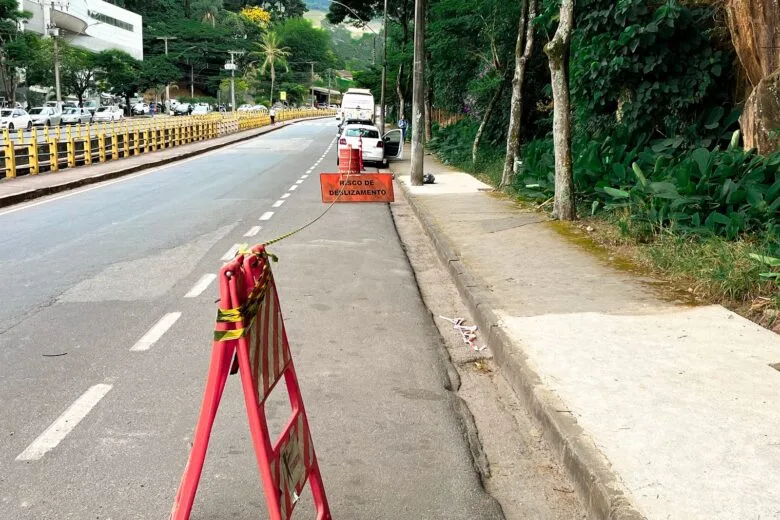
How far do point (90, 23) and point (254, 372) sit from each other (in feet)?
312

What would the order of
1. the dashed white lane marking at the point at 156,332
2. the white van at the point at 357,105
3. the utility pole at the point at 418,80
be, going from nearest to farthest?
the dashed white lane marking at the point at 156,332
the utility pole at the point at 418,80
the white van at the point at 357,105

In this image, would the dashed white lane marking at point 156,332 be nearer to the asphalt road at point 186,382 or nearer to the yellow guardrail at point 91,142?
the asphalt road at point 186,382

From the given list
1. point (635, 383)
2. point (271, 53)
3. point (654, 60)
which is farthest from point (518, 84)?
point (271, 53)

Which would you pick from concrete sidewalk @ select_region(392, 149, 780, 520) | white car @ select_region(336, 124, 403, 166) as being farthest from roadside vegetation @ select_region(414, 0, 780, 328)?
white car @ select_region(336, 124, 403, 166)

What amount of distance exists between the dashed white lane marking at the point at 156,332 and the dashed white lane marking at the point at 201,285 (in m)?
0.78

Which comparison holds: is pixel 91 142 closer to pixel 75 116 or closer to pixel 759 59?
pixel 759 59

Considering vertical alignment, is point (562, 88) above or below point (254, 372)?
above

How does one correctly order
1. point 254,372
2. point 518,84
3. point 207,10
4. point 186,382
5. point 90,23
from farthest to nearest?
point 207,10, point 90,23, point 518,84, point 186,382, point 254,372

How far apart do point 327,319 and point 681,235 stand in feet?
15.2

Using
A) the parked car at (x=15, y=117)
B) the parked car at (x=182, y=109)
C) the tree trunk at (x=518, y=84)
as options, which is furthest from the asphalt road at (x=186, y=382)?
the parked car at (x=182, y=109)

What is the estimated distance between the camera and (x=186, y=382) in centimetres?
541

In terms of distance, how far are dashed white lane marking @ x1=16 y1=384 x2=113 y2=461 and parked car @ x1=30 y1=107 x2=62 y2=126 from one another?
1913 inches

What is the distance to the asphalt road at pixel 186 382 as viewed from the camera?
390 cm

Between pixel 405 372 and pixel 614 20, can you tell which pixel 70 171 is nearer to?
pixel 614 20
